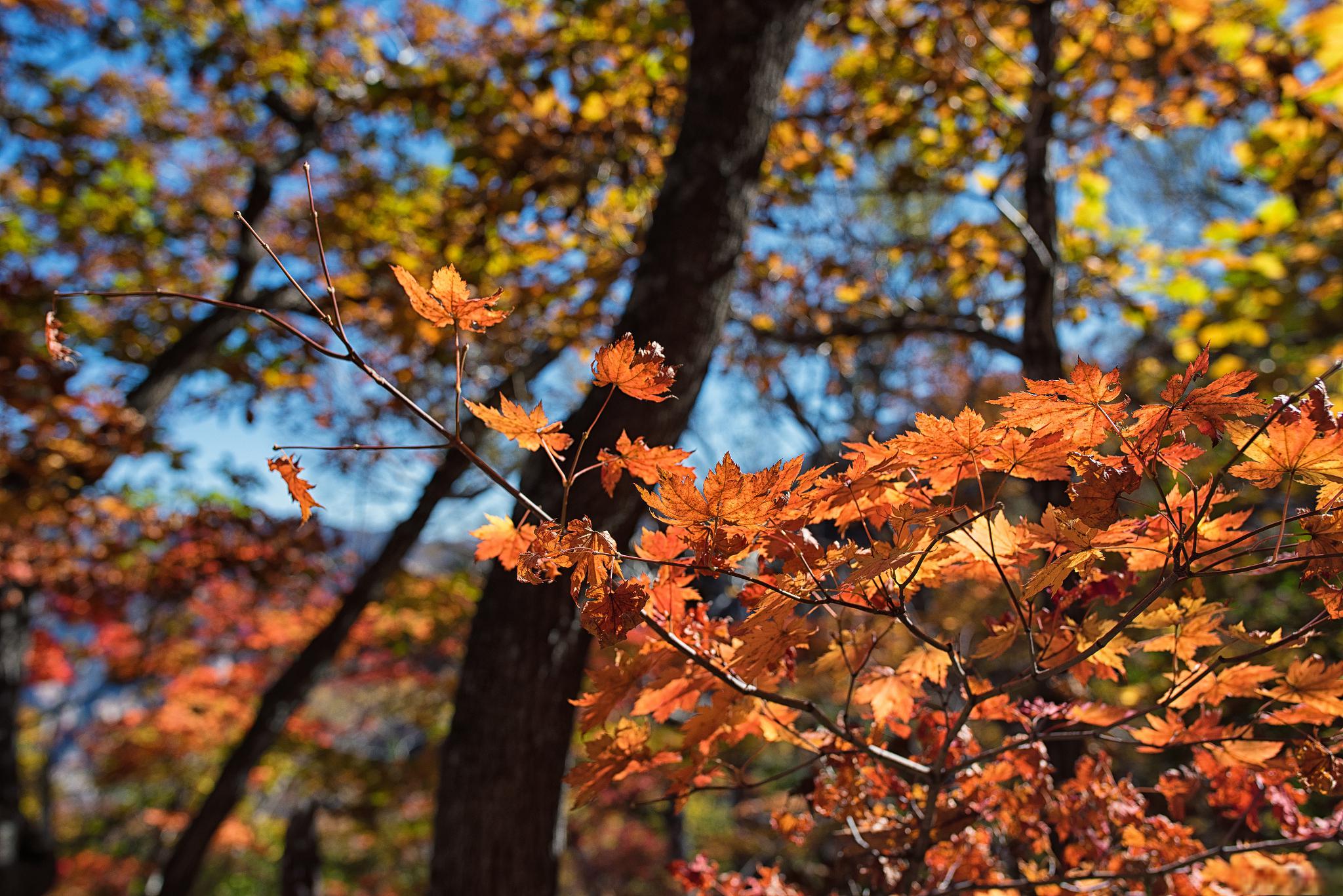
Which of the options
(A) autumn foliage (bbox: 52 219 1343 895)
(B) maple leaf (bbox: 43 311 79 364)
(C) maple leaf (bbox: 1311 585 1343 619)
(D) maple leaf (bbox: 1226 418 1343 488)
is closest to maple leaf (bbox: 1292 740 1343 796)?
(A) autumn foliage (bbox: 52 219 1343 895)

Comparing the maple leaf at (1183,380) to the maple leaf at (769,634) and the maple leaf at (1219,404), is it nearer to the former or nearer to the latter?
the maple leaf at (1219,404)

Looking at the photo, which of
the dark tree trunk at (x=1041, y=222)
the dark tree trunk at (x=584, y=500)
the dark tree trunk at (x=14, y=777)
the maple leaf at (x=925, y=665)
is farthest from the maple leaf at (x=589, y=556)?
the dark tree trunk at (x=14, y=777)

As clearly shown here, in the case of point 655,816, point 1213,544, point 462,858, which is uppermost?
point 655,816

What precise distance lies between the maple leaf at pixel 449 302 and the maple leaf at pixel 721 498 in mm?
271

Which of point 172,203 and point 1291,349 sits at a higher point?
point 172,203

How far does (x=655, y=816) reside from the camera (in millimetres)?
8586

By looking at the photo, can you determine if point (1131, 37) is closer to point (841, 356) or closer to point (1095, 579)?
point (841, 356)

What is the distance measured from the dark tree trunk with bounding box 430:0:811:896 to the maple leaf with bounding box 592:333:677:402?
0.94 m

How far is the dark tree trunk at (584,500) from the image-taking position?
6.32 ft

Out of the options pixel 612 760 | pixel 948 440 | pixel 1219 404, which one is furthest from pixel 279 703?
pixel 1219 404

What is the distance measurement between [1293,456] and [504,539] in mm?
941

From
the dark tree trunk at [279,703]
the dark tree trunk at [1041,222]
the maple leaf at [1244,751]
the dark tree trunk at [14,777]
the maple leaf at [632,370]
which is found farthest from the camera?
the dark tree trunk at [14,777]

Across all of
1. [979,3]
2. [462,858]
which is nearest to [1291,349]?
[979,3]

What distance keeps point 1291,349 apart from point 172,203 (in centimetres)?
1001
